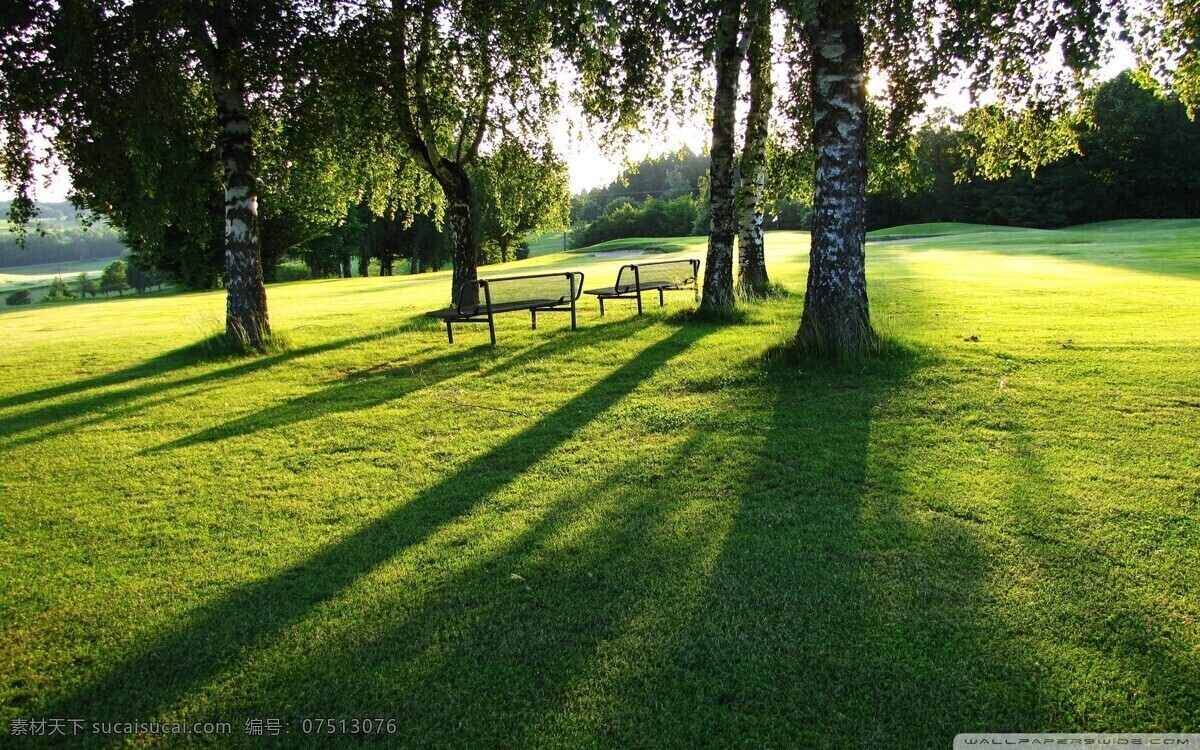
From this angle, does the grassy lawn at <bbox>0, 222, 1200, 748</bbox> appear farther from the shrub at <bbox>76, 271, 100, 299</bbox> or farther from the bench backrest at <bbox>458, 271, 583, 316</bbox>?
the shrub at <bbox>76, 271, 100, 299</bbox>

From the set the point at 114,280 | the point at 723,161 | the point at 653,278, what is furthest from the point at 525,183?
the point at 114,280

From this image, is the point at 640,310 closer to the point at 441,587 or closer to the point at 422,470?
the point at 422,470

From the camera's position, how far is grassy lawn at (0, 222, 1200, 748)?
2.60m

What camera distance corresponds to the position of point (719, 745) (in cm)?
238

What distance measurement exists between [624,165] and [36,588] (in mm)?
11672

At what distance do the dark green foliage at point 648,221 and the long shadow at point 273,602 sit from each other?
2778 inches

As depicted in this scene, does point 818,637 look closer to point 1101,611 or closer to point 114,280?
point 1101,611

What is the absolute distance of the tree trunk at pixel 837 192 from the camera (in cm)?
709

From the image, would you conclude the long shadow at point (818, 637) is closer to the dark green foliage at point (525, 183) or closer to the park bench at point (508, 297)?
the park bench at point (508, 297)

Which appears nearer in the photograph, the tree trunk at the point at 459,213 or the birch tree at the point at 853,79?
the birch tree at the point at 853,79

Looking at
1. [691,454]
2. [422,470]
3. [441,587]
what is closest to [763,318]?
[691,454]

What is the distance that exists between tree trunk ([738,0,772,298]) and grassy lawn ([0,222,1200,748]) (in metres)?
5.57

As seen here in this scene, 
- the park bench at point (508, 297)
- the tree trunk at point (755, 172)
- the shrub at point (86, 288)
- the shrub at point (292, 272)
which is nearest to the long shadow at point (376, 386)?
the park bench at point (508, 297)

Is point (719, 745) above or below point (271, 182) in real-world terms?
below
